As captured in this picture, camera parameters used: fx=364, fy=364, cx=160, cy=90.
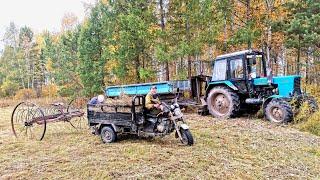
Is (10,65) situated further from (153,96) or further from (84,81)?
(153,96)

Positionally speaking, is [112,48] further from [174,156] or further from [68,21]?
[68,21]

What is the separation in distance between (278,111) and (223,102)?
239cm

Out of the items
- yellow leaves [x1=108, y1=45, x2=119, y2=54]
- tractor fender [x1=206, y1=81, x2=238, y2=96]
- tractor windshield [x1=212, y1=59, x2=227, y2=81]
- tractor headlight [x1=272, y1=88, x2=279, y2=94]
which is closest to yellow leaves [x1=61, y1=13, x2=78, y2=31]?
yellow leaves [x1=108, y1=45, x2=119, y2=54]

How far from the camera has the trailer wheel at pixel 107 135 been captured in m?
9.32

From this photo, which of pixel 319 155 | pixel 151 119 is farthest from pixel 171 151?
pixel 319 155

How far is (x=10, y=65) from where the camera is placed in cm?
4616

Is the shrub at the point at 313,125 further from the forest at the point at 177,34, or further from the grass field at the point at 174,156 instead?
the forest at the point at 177,34

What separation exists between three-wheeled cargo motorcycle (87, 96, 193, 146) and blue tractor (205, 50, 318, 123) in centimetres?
→ 392

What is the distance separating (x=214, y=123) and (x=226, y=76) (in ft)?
7.07

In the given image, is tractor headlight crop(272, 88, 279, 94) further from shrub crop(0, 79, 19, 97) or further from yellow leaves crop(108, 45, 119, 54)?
shrub crop(0, 79, 19, 97)

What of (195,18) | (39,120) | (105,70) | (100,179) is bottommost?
(100,179)

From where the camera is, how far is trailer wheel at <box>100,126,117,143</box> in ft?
30.6

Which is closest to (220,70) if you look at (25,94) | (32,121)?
(32,121)

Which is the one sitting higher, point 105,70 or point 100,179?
point 105,70
